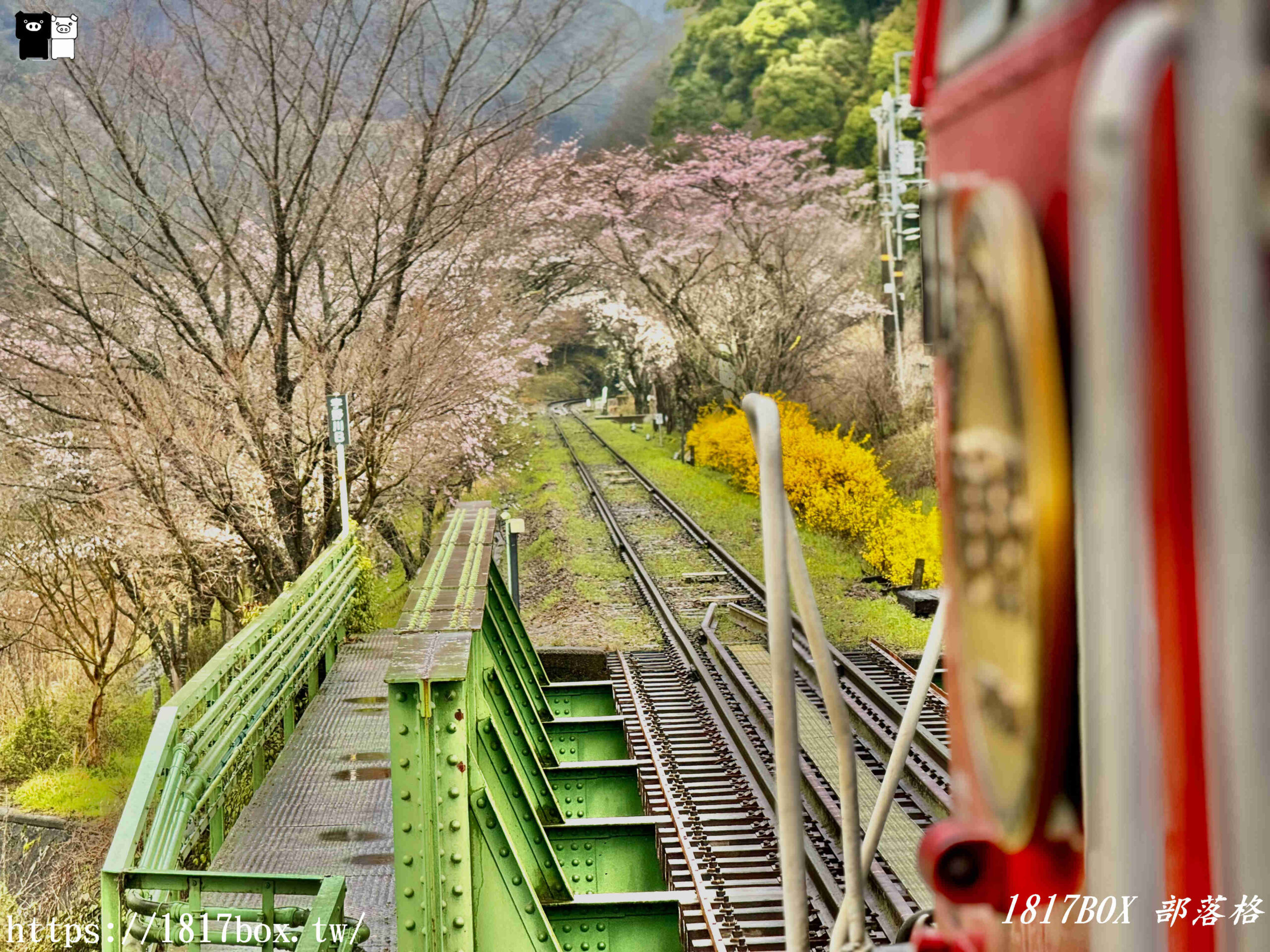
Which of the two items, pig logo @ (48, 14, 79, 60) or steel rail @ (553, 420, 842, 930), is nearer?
steel rail @ (553, 420, 842, 930)

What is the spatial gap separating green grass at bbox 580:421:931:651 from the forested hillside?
7833 millimetres

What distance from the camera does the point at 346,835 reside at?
283 inches

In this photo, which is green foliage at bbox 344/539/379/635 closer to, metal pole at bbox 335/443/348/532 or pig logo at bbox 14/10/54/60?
metal pole at bbox 335/443/348/532

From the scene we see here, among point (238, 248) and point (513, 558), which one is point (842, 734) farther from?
point (238, 248)

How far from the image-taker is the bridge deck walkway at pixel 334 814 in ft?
21.5

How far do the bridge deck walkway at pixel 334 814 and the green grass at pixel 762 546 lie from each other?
11.1ft

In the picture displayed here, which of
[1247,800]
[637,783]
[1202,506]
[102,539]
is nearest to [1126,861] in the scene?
[1247,800]

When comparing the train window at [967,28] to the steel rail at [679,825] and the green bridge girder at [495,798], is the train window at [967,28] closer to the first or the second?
the green bridge girder at [495,798]

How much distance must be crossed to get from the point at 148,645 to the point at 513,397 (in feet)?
33.7

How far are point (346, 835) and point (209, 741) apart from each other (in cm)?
155

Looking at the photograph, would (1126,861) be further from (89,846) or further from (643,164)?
(643,164)

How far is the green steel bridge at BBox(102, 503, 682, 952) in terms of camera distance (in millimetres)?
4262

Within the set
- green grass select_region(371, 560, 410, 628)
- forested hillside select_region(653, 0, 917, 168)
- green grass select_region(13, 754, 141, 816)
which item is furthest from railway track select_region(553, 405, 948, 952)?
forested hillside select_region(653, 0, 917, 168)

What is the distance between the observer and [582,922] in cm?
558
